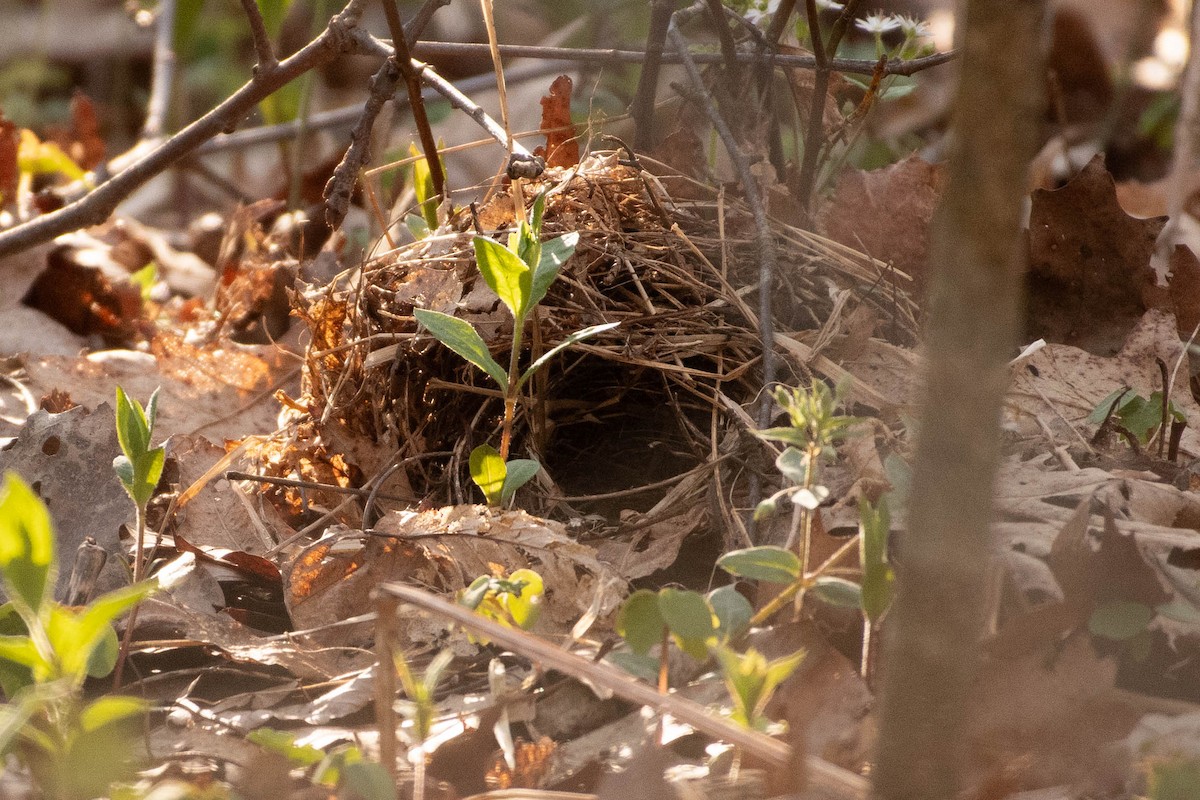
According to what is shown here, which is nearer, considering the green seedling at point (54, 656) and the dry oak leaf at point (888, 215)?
the green seedling at point (54, 656)

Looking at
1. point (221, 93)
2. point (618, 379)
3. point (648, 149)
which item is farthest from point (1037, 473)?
point (221, 93)

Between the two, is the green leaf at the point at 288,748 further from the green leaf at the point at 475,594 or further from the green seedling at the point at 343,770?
the green leaf at the point at 475,594

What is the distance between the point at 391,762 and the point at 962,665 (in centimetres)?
53

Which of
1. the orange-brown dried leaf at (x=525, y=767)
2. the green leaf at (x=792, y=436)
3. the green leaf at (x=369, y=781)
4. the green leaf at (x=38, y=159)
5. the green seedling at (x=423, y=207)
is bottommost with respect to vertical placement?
the orange-brown dried leaf at (x=525, y=767)

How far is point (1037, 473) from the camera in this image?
55.1 inches

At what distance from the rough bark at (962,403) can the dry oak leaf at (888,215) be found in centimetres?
132

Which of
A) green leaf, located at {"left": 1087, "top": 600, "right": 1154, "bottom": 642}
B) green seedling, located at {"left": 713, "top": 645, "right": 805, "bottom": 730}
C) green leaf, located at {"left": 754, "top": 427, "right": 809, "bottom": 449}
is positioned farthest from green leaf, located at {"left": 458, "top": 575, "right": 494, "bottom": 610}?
green leaf, located at {"left": 1087, "top": 600, "right": 1154, "bottom": 642}

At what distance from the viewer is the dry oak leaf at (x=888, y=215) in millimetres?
2000

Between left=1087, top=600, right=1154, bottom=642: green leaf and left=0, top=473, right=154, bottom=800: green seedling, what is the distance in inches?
35.7

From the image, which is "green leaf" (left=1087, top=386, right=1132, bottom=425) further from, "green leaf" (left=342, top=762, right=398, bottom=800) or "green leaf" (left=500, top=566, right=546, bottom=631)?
"green leaf" (left=342, top=762, right=398, bottom=800)

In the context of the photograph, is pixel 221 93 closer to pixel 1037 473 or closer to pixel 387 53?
pixel 387 53

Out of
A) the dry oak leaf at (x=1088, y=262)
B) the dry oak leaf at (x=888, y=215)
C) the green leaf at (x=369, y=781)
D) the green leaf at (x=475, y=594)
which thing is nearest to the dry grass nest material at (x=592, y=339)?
the dry oak leaf at (x=888, y=215)

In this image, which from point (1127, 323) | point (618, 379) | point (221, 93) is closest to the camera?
point (618, 379)

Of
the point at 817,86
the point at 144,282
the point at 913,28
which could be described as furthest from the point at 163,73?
the point at 913,28
